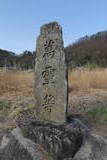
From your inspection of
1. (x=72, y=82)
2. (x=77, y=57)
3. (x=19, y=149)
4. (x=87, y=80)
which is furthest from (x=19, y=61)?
(x=19, y=149)

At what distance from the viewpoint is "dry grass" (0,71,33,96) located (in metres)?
8.95

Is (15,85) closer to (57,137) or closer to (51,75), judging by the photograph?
(51,75)

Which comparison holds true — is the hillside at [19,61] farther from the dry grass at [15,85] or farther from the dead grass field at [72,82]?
the dead grass field at [72,82]

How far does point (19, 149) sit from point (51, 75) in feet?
3.94

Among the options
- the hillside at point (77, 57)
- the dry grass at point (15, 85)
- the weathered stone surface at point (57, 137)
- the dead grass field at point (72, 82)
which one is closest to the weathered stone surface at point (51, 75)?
the weathered stone surface at point (57, 137)

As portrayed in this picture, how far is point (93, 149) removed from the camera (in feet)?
14.0

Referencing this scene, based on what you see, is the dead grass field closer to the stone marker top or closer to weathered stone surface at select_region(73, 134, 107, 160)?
the stone marker top

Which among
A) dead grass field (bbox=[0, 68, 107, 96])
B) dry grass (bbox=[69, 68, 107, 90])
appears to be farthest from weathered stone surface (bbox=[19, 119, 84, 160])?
dry grass (bbox=[69, 68, 107, 90])

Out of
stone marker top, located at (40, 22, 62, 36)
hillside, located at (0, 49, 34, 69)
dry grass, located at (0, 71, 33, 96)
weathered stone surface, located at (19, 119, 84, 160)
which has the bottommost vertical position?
weathered stone surface, located at (19, 119, 84, 160)

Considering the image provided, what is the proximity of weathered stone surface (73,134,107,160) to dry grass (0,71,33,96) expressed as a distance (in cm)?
439

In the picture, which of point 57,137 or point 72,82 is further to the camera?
point 72,82

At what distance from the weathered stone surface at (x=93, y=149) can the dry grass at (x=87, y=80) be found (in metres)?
5.02

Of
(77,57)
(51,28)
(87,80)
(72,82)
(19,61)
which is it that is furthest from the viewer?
(19,61)

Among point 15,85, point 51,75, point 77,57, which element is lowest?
point 15,85
